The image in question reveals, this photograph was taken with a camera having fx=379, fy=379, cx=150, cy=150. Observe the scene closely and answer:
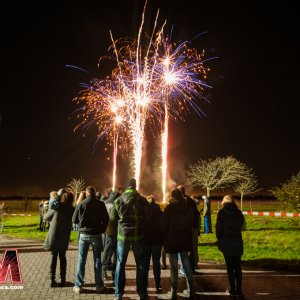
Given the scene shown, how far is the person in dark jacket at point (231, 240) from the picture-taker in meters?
7.42

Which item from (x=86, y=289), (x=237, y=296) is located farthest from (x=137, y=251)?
(x=237, y=296)

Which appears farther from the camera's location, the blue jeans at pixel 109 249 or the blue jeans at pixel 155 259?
the blue jeans at pixel 109 249

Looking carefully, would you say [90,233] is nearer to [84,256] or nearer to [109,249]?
[84,256]

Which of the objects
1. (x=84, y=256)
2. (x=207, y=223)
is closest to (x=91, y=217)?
(x=84, y=256)

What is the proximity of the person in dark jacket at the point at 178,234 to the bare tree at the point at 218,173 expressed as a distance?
162 ft

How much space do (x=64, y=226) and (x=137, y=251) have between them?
1.98 meters

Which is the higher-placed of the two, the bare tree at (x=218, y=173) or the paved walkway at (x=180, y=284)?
the bare tree at (x=218, y=173)

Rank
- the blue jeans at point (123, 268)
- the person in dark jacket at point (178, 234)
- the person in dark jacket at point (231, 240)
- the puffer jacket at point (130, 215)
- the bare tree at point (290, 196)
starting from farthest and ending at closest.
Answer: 1. the bare tree at point (290, 196)
2. the person in dark jacket at point (231, 240)
3. the person in dark jacket at point (178, 234)
4. the puffer jacket at point (130, 215)
5. the blue jeans at point (123, 268)

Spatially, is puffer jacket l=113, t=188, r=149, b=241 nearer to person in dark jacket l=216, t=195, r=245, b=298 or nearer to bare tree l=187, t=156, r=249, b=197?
person in dark jacket l=216, t=195, r=245, b=298

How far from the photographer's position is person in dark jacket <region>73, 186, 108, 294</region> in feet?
25.0

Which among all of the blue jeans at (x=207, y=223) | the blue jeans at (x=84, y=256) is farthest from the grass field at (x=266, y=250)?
the blue jeans at (x=84, y=256)

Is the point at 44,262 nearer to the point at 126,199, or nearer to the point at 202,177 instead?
the point at 126,199

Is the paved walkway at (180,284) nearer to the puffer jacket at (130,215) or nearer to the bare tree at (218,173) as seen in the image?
the puffer jacket at (130,215)

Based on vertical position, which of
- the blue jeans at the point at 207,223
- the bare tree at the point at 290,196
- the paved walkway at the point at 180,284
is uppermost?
the bare tree at the point at 290,196
